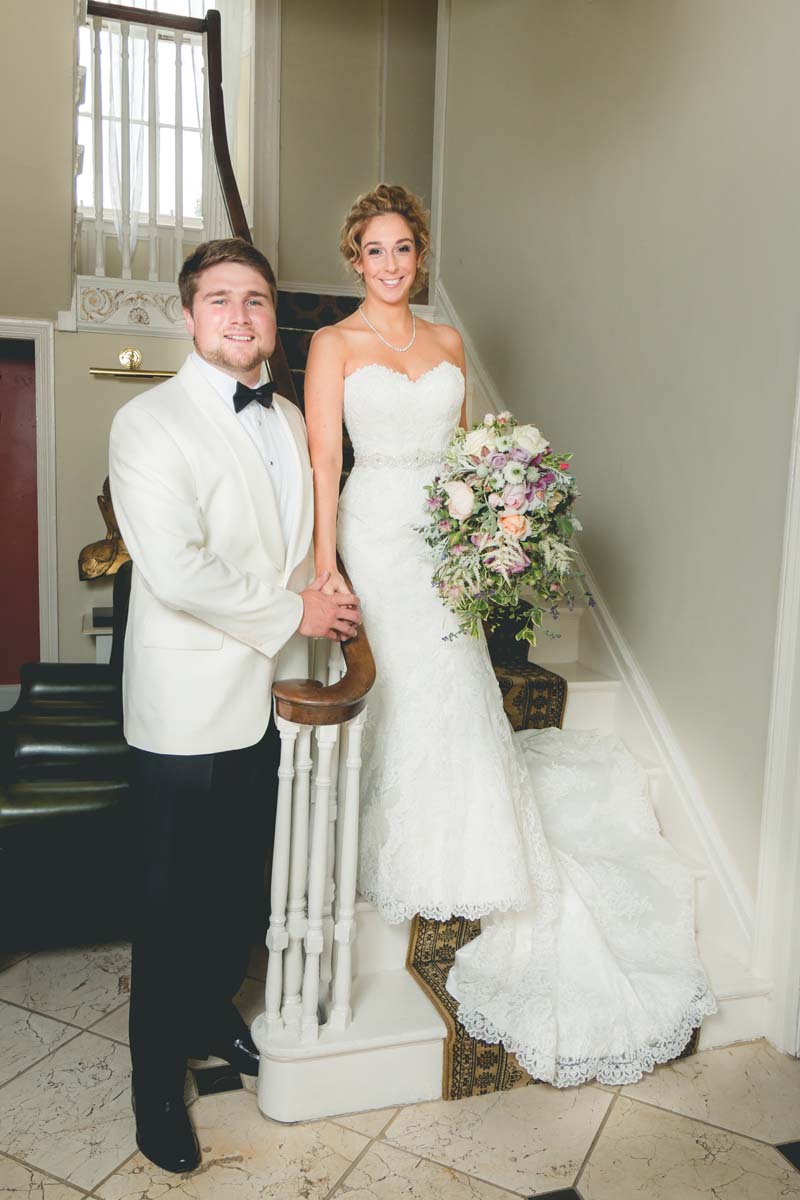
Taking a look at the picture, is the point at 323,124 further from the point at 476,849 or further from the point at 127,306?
the point at 476,849

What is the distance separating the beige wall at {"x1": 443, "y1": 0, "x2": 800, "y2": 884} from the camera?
99.5 inches

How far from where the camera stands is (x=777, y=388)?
247 centimetres

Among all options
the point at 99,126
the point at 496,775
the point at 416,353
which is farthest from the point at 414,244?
the point at 99,126

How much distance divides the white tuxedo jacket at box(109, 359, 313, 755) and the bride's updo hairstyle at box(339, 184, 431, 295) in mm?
713

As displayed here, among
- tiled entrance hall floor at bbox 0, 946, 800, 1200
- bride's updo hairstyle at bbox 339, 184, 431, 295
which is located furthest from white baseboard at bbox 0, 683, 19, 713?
bride's updo hairstyle at bbox 339, 184, 431, 295

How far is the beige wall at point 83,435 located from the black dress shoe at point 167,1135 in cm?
317

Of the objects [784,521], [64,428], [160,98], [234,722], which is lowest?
[234,722]

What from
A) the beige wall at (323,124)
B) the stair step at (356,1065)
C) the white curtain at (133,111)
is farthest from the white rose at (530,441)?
the beige wall at (323,124)

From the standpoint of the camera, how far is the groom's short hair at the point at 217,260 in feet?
6.63

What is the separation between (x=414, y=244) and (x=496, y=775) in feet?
4.52

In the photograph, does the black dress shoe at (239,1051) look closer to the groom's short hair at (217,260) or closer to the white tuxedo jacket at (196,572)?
the white tuxedo jacket at (196,572)

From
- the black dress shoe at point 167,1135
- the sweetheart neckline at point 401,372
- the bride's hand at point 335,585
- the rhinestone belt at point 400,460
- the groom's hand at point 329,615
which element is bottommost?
the black dress shoe at point 167,1135

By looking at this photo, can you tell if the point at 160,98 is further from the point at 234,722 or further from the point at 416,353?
the point at 234,722

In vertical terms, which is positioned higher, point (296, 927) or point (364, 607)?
point (364, 607)
